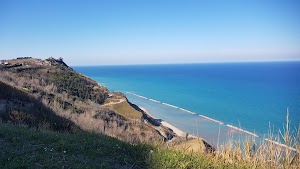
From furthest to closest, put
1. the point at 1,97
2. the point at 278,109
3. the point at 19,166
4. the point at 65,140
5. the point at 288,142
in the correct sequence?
the point at 278,109 → the point at 1,97 → the point at 65,140 → the point at 288,142 → the point at 19,166

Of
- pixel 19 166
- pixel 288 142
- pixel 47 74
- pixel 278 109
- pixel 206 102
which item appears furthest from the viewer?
pixel 206 102

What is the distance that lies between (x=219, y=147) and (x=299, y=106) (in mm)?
64543

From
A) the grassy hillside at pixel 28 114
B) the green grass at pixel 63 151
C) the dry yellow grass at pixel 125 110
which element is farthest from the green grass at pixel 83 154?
the dry yellow grass at pixel 125 110

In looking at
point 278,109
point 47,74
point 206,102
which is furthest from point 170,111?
point 47,74

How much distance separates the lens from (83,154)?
4.91m

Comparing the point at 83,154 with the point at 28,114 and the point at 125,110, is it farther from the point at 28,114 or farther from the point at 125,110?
the point at 125,110

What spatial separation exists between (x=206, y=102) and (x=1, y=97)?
6337 cm

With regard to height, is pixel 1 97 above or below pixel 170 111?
above

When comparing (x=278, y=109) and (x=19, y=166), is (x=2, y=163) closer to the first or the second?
(x=19, y=166)

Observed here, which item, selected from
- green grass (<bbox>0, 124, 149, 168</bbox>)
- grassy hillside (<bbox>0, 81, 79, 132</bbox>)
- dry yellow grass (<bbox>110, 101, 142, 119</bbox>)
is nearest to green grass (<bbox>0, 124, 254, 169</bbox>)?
green grass (<bbox>0, 124, 149, 168</bbox>)

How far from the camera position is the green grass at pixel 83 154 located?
14.2ft

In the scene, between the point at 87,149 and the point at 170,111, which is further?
the point at 170,111

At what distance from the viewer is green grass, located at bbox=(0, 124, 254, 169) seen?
434 cm

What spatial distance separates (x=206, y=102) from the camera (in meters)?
73.8
